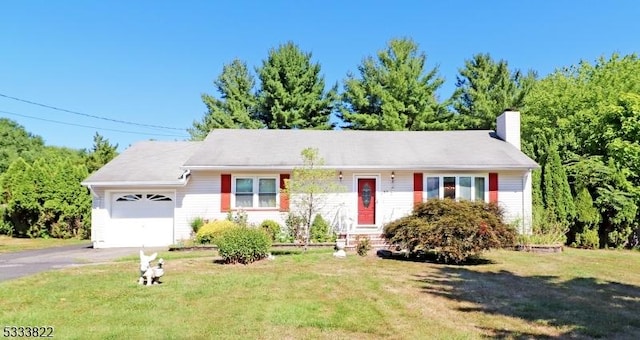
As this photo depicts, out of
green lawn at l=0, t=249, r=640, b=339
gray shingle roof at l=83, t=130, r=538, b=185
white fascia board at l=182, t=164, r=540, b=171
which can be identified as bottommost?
green lawn at l=0, t=249, r=640, b=339

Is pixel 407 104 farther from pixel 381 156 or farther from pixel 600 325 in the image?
Result: pixel 600 325

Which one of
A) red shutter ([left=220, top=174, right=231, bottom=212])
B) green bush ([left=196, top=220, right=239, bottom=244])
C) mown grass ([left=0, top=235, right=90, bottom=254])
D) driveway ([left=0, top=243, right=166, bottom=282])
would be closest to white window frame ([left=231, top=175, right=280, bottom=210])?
red shutter ([left=220, top=174, right=231, bottom=212])

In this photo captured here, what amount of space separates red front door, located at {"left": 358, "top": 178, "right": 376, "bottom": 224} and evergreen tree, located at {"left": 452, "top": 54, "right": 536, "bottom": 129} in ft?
55.3

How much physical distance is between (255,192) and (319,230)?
2.85 meters

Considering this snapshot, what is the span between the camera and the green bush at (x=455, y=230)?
10859 millimetres

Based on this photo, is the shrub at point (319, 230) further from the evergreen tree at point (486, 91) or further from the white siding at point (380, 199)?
the evergreen tree at point (486, 91)

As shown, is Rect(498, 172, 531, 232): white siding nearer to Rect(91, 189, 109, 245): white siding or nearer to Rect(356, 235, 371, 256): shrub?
Rect(356, 235, 371, 256): shrub

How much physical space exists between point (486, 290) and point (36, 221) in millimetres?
20909

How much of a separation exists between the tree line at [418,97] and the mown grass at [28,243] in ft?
46.1

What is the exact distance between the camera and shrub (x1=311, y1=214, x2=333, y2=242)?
15507 millimetres

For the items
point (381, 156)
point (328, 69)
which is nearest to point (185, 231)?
point (381, 156)

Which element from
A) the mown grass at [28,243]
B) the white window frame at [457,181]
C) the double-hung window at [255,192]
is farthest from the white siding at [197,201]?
the white window frame at [457,181]

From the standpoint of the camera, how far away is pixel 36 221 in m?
20.9

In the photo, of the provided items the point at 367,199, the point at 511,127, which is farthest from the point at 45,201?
the point at 511,127
